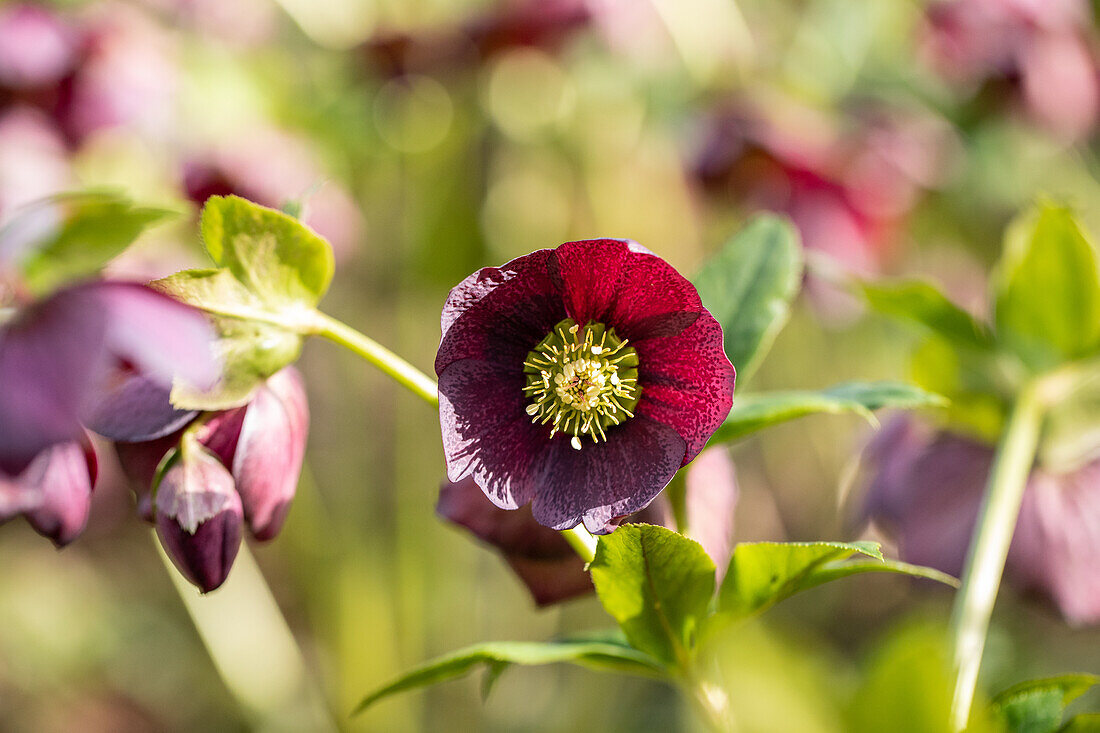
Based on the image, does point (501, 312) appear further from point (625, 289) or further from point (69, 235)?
point (69, 235)

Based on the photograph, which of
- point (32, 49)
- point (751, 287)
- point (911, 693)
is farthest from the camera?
point (32, 49)

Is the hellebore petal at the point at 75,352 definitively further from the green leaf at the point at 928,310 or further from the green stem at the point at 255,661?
the green stem at the point at 255,661

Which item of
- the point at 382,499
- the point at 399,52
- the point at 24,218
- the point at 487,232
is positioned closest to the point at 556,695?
the point at 382,499

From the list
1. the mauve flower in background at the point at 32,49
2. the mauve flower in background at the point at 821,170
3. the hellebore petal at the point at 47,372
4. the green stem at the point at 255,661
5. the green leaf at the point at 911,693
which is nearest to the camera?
the green leaf at the point at 911,693

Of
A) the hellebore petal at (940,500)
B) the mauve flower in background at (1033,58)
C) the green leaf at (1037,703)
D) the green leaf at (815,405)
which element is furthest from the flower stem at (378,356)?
the mauve flower in background at (1033,58)

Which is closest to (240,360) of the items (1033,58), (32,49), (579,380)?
(579,380)

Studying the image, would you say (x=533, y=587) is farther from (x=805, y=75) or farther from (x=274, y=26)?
(x=274, y=26)
